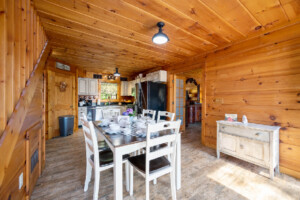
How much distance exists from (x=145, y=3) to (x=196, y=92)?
5.95 meters

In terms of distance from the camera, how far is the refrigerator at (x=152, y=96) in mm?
4102

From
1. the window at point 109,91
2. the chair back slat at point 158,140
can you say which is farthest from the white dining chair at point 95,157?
the window at point 109,91

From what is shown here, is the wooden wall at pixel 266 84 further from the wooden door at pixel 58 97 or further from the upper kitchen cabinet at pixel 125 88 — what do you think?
the wooden door at pixel 58 97

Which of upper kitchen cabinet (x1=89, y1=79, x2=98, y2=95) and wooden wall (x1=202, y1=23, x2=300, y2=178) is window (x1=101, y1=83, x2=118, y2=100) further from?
wooden wall (x1=202, y1=23, x2=300, y2=178)

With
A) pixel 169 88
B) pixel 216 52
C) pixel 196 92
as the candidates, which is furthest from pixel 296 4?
pixel 196 92

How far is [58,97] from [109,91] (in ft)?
7.84

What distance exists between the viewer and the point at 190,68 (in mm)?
3621

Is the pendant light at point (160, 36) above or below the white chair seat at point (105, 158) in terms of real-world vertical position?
above

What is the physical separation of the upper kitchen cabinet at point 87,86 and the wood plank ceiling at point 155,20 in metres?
2.45

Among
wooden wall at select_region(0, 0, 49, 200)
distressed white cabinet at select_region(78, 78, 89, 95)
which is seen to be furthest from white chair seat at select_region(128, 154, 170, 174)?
distressed white cabinet at select_region(78, 78, 89, 95)

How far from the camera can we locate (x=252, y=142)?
2072 millimetres

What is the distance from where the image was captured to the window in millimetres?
6109

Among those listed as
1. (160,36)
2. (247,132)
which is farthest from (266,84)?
(160,36)

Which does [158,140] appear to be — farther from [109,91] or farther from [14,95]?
[109,91]
